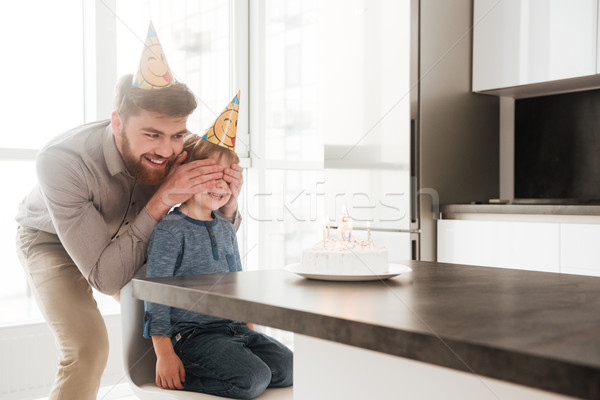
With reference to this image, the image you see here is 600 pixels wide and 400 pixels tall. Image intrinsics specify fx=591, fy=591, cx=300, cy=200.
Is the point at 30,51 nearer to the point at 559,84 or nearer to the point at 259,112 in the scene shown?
the point at 259,112

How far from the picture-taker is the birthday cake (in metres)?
1.03

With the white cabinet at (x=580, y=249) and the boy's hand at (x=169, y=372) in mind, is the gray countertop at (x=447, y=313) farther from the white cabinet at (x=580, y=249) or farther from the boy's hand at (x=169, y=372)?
the white cabinet at (x=580, y=249)

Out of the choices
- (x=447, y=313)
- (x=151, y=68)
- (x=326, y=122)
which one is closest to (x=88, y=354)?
(x=151, y=68)

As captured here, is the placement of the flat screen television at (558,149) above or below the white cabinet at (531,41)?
below

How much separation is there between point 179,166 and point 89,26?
1.47m

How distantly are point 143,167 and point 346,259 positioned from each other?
0.87 metres

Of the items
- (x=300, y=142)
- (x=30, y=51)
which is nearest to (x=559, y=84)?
(x=300, y=142)

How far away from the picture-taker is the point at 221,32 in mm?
3422

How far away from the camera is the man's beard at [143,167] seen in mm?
1681

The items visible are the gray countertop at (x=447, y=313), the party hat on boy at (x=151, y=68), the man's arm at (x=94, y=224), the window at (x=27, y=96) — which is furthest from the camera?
the window at (x=27, y=96)

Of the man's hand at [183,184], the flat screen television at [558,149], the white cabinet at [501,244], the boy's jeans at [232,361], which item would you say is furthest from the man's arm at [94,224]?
the flat screen television at [558,149]

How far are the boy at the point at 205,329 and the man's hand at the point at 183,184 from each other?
0.02 metres

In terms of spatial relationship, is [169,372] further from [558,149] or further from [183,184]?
[558,149]

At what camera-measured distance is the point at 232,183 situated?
1675 millimetres
